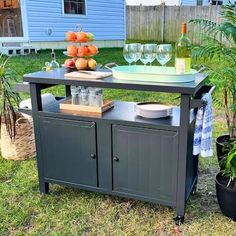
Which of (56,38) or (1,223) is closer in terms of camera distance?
(1,223)

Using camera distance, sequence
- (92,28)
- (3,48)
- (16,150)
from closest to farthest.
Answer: (16,150) → (3,48) → (92,28)

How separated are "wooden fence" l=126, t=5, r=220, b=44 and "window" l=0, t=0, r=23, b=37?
648 cm

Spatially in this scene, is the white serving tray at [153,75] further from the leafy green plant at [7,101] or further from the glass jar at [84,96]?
the leafy green plant at [7,101]

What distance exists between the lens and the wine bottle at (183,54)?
2.00 m

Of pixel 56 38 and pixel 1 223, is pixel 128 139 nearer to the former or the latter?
pixel 1 223

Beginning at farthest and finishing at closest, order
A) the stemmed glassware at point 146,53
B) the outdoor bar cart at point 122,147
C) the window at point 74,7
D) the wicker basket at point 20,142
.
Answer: the window at point 74,7 < the wicker basket at point 20,142 < the stemmed glassware at point 146,53 < the outdoor bar cart at point 122,147

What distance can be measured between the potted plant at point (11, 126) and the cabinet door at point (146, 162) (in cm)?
127

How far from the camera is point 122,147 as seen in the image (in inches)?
84.4

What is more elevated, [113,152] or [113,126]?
[113,126]

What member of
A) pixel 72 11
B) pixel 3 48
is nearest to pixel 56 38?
pixel 72 11

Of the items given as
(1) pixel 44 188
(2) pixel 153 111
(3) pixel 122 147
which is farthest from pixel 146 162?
(1) pixel 44 188

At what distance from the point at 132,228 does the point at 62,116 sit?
0.92m

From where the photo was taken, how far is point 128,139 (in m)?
2.11

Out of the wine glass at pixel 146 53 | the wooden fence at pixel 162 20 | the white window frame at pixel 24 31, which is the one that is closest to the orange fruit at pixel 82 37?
the wine glass at pixel 146 53
